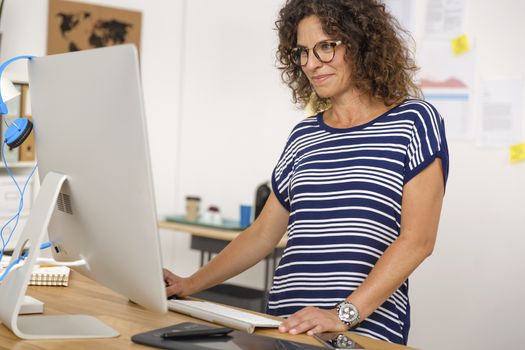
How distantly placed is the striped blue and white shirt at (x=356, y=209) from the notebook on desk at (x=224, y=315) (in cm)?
26

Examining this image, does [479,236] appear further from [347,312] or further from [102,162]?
[102,162]

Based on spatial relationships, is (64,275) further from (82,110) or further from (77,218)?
(82,110)

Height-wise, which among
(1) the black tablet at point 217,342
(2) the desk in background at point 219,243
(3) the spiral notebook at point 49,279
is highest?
(1) the black tablet at point 217,342

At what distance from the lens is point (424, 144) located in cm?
178

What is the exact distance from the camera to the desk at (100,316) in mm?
1350

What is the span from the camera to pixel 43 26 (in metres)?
4.36

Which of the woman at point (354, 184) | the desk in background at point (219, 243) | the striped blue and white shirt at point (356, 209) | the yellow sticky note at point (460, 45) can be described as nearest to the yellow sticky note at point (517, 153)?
the yellow sticky note at point (460, 45)

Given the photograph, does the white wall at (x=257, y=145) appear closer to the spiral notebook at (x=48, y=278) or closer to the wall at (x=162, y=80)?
the wall at (x=162, y=80)

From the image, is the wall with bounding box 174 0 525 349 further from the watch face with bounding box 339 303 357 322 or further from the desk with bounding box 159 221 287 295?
the watch face with bounding box 339 303 357 322

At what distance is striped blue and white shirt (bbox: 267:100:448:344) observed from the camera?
179cm

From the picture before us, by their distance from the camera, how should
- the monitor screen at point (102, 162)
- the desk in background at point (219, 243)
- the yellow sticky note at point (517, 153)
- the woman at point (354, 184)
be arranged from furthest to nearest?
the desk in background at point (219, 243)
the yellow sticky note at point (517, 153)
the woman at point (354, 184)
the monitor screen at point (102, 162)

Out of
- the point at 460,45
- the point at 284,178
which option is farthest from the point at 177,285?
A: the point at 460,45

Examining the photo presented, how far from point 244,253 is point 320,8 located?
2.11ft

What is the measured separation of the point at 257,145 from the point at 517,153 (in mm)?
1687
